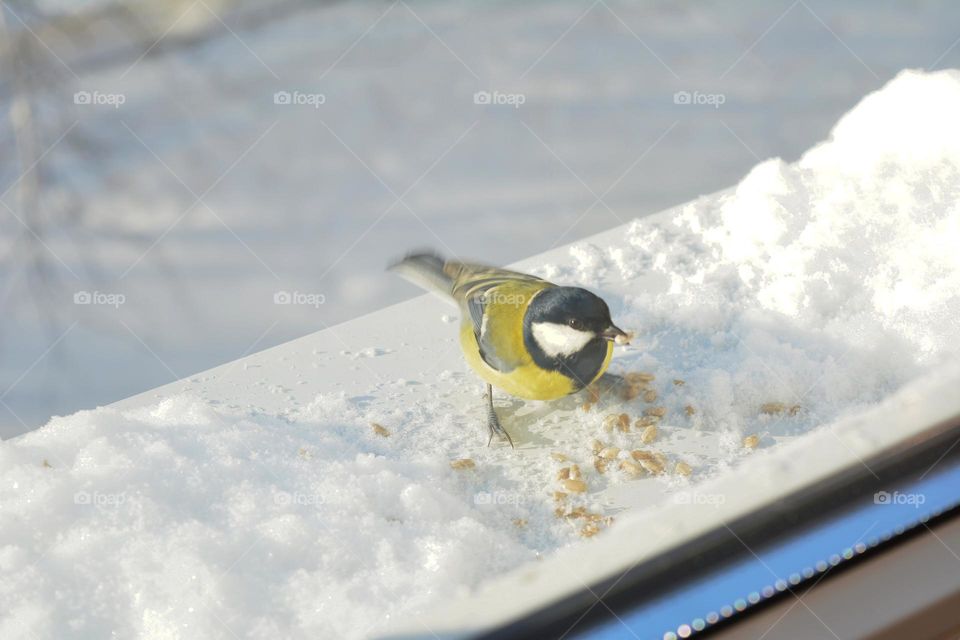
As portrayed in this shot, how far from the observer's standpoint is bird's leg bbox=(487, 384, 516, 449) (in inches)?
32.5

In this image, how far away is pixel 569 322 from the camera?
848 mm

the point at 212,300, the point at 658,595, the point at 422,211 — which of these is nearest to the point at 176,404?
the point at 658,595

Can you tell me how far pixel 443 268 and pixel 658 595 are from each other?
61 cm

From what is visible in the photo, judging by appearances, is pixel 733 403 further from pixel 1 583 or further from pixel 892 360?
pixel 1 583

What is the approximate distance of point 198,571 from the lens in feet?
1.92
